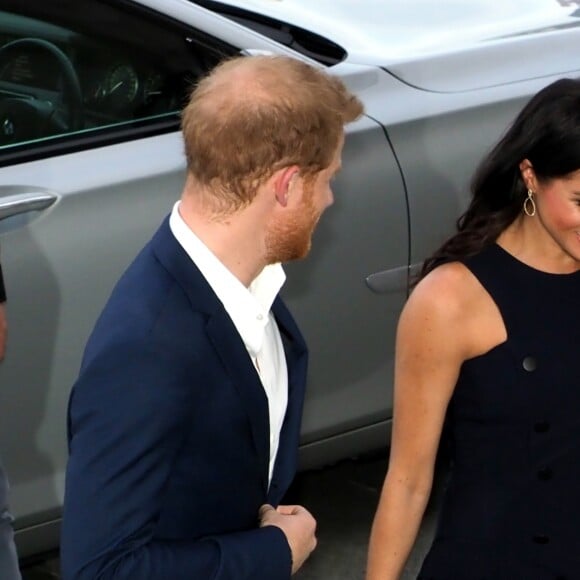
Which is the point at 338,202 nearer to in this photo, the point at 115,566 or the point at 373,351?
the point at 373,351

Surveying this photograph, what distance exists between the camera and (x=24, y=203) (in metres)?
2.98

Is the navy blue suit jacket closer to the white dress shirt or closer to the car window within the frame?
the white dress shirt

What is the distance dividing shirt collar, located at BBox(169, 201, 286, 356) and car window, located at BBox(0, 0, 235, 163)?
1.50 metres

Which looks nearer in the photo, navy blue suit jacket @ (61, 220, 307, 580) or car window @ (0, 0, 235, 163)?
navy blue suit jacket @ (61, 220, 307, 580)

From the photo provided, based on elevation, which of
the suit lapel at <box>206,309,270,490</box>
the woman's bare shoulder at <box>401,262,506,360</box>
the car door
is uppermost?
the suit lapel at <box>206,309,270,490</box>

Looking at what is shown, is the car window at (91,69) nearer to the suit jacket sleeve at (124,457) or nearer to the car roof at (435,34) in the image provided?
the car roof at (435,34)

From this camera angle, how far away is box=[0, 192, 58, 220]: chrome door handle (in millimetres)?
2961

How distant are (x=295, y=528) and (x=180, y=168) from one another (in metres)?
1.49

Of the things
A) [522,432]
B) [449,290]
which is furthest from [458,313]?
A: [522,432]

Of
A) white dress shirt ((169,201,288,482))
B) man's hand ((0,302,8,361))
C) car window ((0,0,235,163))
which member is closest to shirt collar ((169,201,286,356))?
white dress shirt ((169,201,288,482))

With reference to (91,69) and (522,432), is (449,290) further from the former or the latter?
(91,69)

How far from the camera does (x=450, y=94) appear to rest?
354 cm

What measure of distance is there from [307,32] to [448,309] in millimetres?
1654

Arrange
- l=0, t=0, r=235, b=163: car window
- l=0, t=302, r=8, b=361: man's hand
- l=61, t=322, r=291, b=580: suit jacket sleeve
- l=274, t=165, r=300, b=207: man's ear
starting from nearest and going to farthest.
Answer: l=61, t=322, r=291, b=580: suit jacket sleeve < l=274, t=165, r=300, b=207: man's ear < l=0, t=302, r=8, b=361: man's hand < l=0, t=0, r=235, b=163: car window
